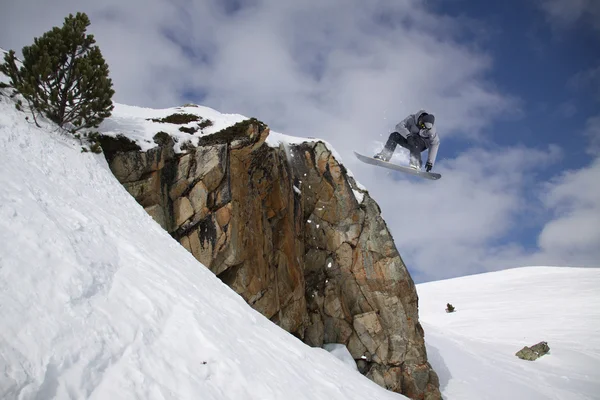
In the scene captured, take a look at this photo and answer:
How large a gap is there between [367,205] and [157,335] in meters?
19.7

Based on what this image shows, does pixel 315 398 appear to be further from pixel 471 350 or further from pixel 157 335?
pixel 471 350

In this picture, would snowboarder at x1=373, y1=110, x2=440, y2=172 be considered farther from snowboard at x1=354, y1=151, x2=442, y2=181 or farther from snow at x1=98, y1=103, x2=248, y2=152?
snow at x1=98, y1=103, x2=248, y2=152

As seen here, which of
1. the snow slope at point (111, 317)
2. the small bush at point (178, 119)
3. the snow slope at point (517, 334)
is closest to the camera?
the snow slope at point (111, 317)

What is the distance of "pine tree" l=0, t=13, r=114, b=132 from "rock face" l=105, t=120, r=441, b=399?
1.96 metres

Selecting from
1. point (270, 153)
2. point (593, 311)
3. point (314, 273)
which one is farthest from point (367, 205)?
point (593, 311)

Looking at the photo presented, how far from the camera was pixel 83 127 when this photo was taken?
13.2 metres

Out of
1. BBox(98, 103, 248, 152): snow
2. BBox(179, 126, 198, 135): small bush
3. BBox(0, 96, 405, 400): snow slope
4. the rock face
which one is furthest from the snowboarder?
BBox(179, 126, 198, 135): small bush

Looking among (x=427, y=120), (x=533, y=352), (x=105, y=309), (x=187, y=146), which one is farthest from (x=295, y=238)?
(x=533, y=352)

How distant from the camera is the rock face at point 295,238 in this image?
15.7 metres

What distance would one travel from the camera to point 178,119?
18.1 meters

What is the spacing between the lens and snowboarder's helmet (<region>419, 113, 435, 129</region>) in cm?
1237

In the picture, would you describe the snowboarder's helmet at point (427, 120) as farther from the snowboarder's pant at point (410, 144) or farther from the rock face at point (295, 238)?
the rock face at point (295, 238)

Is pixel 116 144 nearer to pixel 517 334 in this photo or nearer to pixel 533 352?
pixel 533 352

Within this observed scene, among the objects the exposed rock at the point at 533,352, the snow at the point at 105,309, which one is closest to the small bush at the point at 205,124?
the snow at the point at 105,309
